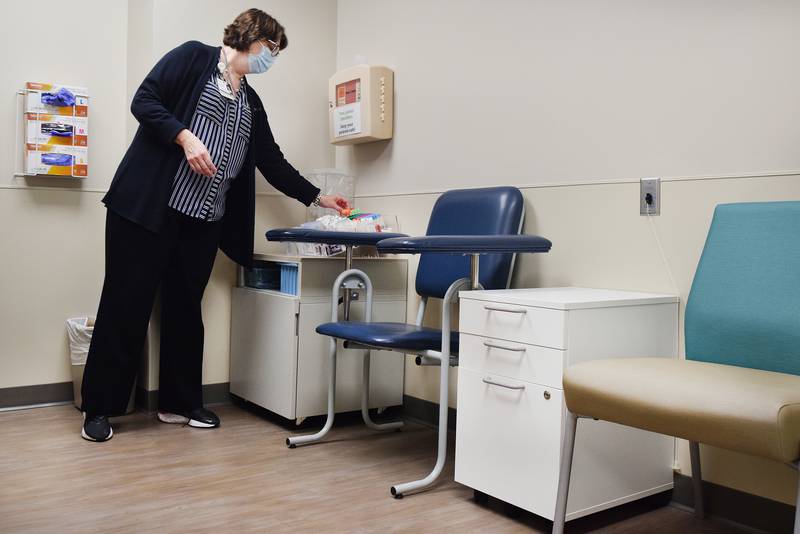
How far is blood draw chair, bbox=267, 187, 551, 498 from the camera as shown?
199 centimetres

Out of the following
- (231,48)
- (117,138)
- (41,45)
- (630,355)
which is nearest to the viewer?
(630,355)

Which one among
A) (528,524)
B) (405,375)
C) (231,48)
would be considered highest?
(231,48)

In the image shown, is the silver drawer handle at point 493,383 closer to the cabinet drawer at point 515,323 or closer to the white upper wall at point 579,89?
the cabinet drawer at point 515,323

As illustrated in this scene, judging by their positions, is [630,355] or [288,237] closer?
[630,355]

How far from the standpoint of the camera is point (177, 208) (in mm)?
2650

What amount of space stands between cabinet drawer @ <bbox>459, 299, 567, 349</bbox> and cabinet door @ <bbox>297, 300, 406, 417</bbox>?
89 centimetres

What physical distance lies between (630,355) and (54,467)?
71.9 inches

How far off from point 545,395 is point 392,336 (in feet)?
1.83

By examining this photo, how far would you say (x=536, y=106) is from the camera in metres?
2.47

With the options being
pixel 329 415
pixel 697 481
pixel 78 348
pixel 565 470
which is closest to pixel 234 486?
pixel 329 415

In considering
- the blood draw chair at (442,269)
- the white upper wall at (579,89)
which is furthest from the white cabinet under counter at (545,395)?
the white upper wall at (579,89)

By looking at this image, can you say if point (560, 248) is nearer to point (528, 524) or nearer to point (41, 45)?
point (528, 524)

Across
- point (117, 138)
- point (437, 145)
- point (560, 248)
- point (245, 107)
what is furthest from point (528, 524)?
point (117, 138)

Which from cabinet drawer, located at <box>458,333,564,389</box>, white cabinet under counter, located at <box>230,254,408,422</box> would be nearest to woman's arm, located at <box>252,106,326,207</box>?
white cabinet under counter, located at <box>230,254,408,422</box>
